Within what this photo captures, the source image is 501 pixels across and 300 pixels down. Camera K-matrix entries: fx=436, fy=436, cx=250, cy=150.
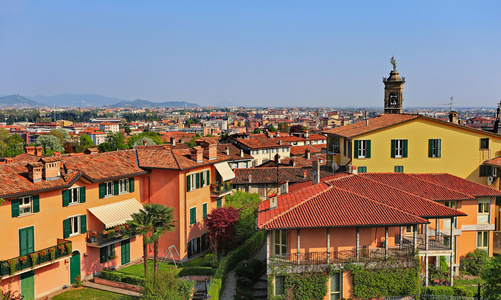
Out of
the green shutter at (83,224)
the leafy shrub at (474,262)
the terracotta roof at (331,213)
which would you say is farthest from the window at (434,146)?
the green shutter at (83,224)

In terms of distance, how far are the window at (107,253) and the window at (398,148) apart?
81.2ft

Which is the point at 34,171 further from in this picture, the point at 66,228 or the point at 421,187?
the point at 421,187

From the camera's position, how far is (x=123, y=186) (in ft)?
111

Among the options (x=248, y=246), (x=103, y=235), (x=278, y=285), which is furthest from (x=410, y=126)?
(x=103, y=235)

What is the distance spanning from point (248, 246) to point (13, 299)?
1671 centimetres

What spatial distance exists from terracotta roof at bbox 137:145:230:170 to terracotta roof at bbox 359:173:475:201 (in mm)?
14343

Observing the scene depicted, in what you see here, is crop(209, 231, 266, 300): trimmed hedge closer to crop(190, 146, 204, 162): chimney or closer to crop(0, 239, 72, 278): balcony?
crop(190, 146, 204, 162): chimney

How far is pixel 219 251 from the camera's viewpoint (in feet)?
117

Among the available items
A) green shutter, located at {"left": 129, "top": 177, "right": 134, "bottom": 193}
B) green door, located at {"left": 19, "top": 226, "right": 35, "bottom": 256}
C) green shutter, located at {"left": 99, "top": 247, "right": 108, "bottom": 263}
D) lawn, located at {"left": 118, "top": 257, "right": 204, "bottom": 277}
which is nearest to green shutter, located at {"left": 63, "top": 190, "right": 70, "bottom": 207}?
green door, located at {"left": 19, "top": 226, "right": 35, "bottom": 256}

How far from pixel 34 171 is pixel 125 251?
9.92m

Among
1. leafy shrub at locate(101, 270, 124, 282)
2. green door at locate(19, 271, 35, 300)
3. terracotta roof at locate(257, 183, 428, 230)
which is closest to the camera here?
terracotta roof at locate(257, 183, 428, 230)

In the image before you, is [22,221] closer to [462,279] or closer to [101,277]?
[101,277]

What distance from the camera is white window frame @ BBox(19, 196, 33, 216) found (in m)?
26.3

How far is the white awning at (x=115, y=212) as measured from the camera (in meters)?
30.9
